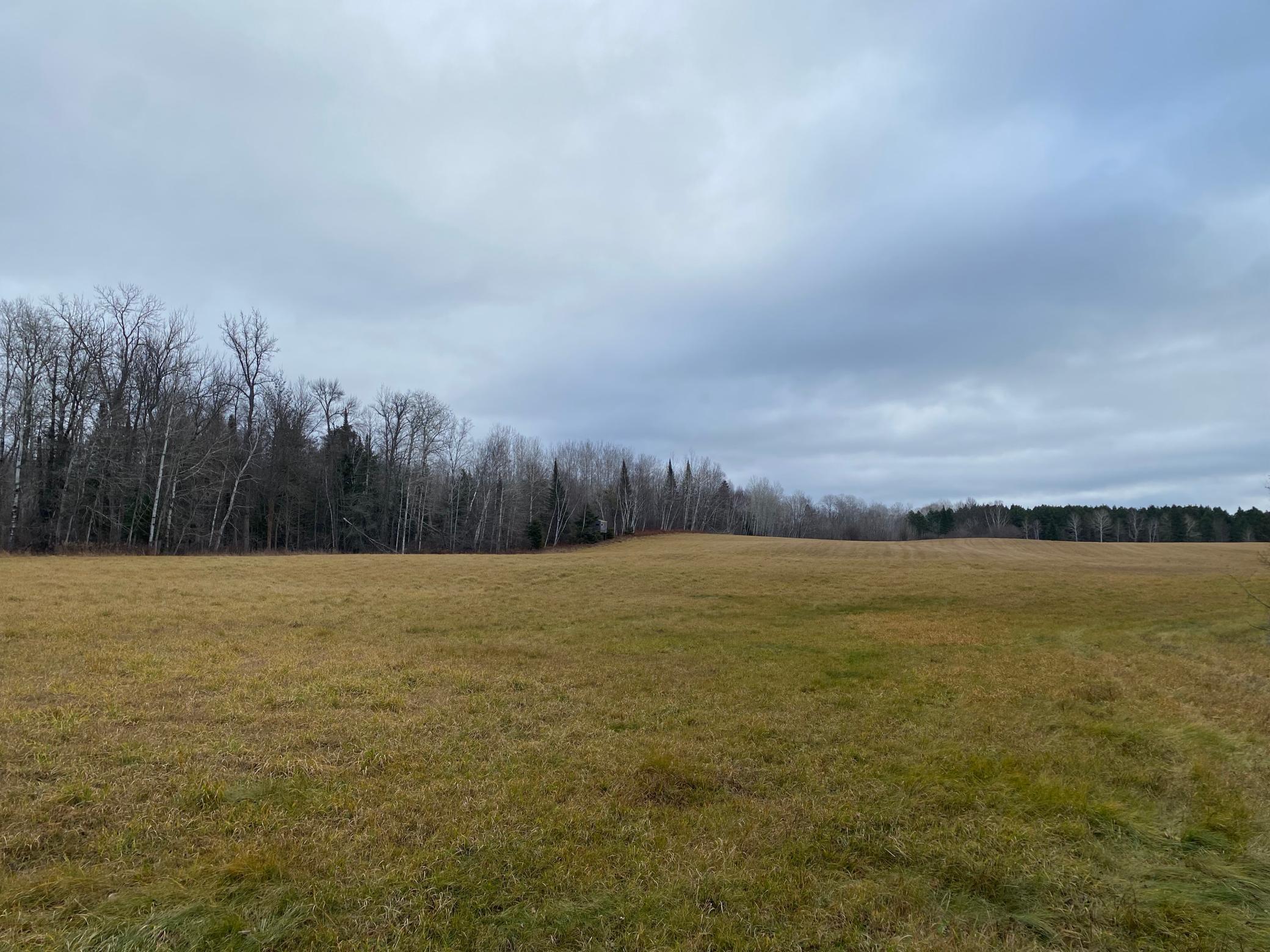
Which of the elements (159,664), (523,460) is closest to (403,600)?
(159,664)

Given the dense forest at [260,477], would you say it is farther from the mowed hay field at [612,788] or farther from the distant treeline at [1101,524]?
the mowed hay field at [612,788]

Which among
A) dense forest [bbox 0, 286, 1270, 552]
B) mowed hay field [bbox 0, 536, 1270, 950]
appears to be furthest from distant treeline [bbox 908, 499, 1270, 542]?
mowed hay field [bbox 0, 536, 1270, 950]

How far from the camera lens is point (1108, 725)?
7770 millimetres

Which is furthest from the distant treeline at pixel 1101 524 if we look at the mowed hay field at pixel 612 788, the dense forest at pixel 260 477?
the mowed hay field at pixel 612 788

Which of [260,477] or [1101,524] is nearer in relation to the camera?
[260,477]

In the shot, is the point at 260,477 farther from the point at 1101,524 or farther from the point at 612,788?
the point at 1101,524

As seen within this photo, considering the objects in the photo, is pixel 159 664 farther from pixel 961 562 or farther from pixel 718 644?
pixel 961 562

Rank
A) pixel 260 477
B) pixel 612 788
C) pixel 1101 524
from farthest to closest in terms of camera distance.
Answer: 1. pixel 1101 524
2. pixel 260 477
3. pixel 612 788

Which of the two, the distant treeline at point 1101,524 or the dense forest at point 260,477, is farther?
the distant treeline at point 1101,524

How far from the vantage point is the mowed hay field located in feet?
12.0

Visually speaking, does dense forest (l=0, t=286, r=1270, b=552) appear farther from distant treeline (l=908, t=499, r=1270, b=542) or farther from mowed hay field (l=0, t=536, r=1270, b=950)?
mowed hay field (l=0, t=536, r=1270, b=950)

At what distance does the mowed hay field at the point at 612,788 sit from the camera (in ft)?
12.0

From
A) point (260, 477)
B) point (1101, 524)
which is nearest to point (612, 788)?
point (260, 477)

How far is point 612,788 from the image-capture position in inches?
215
